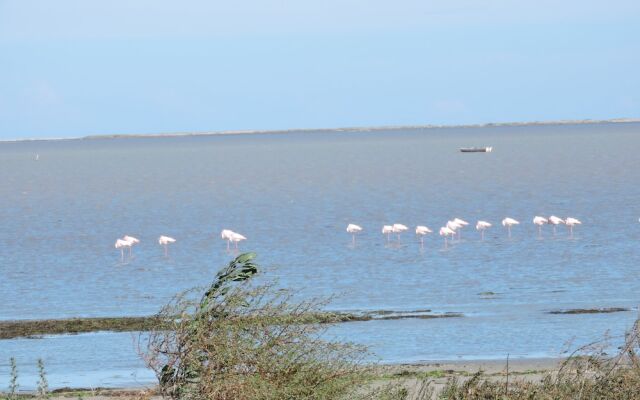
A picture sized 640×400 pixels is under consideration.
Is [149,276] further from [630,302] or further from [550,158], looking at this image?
[550,158]

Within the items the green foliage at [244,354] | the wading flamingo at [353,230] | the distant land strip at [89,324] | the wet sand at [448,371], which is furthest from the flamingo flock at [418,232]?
the green foliage at [244,354]

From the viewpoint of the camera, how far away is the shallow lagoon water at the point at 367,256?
21531mm

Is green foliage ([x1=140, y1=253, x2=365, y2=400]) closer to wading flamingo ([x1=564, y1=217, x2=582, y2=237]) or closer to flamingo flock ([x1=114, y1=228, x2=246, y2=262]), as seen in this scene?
flamingo flock ([x1=114, y1=228, x2=246, y2=262])

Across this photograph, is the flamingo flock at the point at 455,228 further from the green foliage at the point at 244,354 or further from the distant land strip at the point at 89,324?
the green foliage at the point at 244,354

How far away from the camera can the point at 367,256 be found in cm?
3662

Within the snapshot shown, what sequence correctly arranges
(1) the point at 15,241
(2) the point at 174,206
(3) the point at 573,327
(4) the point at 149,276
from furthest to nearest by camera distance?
(2) the point at 174,206 < (1) the point at 15,241 < (4) the point at 149,276 < (3) the point at 573,327

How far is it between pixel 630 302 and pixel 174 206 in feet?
142

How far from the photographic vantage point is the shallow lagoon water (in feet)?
70.6

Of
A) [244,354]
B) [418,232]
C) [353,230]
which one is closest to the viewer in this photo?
[244,354]

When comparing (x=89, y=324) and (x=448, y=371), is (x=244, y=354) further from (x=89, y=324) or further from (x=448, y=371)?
(x=89, y=324)

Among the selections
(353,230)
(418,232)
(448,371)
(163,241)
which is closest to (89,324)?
(448,371)

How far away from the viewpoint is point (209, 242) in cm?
4372

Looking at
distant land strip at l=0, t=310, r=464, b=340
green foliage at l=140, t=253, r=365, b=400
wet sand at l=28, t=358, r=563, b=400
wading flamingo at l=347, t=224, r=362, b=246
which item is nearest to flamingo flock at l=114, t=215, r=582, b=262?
wading flamingo at l=347, t=224, r=362, b=246

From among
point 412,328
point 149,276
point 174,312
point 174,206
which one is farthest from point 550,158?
point 174,312
